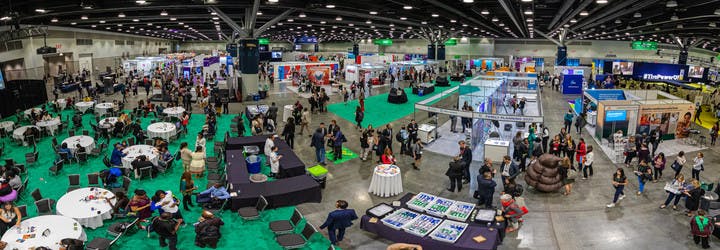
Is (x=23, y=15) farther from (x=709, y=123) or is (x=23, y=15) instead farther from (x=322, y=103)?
(x=709, y=123)

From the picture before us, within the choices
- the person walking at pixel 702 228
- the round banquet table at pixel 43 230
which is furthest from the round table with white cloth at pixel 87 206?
the person walking at pixel 702 228

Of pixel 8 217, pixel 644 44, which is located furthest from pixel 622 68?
pixel 8 217

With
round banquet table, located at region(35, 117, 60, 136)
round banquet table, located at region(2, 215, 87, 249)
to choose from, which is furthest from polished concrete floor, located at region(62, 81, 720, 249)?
round banquet table, located at region(35, 117, 60, 136)

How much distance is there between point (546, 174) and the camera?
11.6 meters

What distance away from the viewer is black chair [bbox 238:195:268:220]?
9.52 meters

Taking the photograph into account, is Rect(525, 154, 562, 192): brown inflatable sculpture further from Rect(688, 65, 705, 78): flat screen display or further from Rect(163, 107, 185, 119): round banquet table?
Rect(688, 65, 705, 78): flat screen display

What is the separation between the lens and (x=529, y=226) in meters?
9.80

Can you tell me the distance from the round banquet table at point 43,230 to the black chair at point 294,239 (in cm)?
379

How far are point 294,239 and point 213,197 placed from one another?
9.67 feet

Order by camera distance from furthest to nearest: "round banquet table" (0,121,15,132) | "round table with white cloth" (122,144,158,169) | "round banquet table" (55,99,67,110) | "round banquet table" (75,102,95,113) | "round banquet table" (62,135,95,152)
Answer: "round banquet table" (55,99,67,110)
"round banquet table" (75,102,95,113)
"round banquet table" (0,121,15,132)
"round banquet table" (62,135,95,152)
"round table with white cloth" (122,144,158,169)

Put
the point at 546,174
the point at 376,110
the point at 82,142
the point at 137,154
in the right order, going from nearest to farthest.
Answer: the point at 546,174 → the point at 137,154 → the point at 82,142 → the point at 376,110

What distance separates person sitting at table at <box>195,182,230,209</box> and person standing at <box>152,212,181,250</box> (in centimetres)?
171

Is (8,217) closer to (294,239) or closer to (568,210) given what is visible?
(294,239)

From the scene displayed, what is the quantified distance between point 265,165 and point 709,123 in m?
23.4
